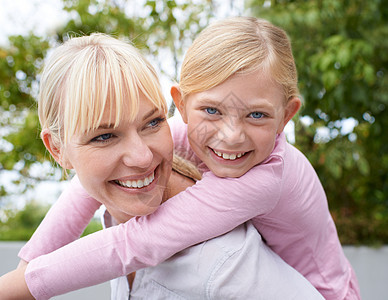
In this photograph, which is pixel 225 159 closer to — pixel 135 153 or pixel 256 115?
pixel 256 115

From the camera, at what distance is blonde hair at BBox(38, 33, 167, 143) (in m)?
1.20

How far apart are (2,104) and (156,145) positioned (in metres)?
3.94

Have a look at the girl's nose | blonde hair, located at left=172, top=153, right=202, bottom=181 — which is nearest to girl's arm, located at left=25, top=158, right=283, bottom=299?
the girl's nose

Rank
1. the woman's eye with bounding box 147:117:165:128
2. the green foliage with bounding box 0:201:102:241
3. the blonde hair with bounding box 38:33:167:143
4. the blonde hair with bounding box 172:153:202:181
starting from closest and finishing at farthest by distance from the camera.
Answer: the blonde hair with bounding box 38:33:167:143, the woman's eye with bounding box 147:117:165:128, the blonde hair with bounding box 172:153:202:181, the green foliage with bounding box 0:201:102:241

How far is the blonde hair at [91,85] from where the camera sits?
120 cm

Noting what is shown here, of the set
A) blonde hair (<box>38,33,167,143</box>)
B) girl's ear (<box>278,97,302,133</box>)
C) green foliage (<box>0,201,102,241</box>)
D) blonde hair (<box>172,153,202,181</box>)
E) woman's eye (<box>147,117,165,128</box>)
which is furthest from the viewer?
green foliage (<box>0,201,102,241</box>)

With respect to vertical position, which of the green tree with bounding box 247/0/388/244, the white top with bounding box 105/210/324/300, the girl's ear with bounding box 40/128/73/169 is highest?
the girl's ear with bounding box 40/128/73/169

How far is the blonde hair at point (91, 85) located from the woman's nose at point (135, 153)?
0.07 metres

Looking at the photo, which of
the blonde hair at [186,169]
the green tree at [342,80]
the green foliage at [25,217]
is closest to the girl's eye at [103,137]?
the blonde hair at [186,169]

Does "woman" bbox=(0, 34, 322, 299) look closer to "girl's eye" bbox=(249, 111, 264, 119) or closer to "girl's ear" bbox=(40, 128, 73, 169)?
"girl's ear" bbox=(40, 128, 73, 169)

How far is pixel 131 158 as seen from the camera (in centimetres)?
124

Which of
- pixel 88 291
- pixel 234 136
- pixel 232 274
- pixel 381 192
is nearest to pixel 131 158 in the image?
pixel 234 136

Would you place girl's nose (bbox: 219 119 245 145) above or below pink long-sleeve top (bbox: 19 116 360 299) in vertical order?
above

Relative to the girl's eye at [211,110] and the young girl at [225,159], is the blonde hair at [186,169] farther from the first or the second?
the girl's eye at [211,110]
